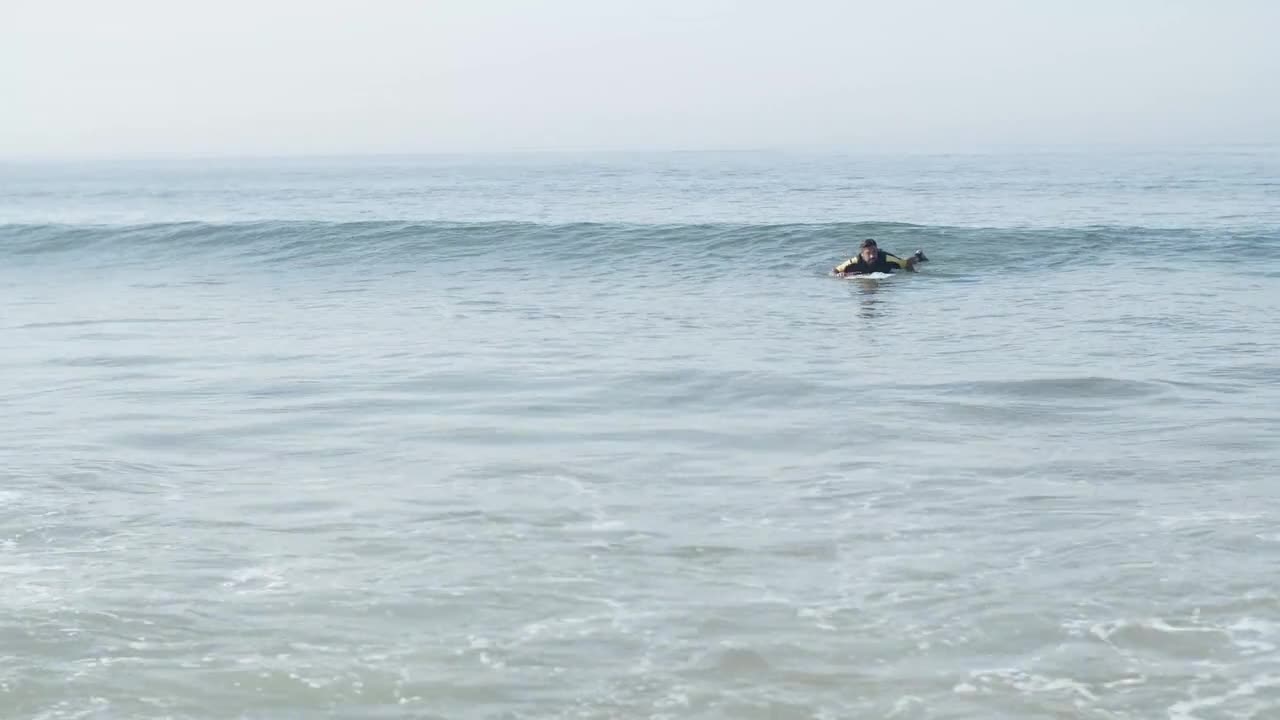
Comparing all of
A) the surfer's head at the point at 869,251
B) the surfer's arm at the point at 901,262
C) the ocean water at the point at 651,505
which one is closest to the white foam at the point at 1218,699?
the ocean water at the point at 651,505

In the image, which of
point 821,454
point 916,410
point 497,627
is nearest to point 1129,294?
point 916,410

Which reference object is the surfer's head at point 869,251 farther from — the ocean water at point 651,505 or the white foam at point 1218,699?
the white foam at point 1218,699

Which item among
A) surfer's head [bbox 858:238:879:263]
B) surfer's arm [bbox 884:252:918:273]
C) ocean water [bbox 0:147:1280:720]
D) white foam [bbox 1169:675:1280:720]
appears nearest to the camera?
white foam [bbox 1169:675:1280:720]

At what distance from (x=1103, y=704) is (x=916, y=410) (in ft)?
22.3

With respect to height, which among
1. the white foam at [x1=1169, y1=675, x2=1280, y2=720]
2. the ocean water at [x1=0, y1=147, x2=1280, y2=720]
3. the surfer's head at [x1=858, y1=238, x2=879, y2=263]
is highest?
the surfer's head at [x1=858, y1=238, x2=879, y2=263]

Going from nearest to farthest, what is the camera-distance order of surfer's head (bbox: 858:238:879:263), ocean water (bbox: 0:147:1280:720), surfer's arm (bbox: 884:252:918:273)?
ocean water (bbox: 0:147:1280:720) < surfer's head (bbox: 858:238:879:263) < surfer's arm (bbox: 884:252:918:273)

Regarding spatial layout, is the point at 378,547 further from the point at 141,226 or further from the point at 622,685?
the point at 141,226

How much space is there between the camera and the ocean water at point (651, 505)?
6.79 metres

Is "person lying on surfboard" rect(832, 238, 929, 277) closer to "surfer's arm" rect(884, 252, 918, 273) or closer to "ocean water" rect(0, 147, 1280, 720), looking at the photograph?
"surfer's arm" rect(884, 252, 918, 273)

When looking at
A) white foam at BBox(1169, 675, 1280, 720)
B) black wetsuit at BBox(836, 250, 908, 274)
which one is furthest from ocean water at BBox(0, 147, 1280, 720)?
black wetsuit at BBox(836, 250, 908, 274)

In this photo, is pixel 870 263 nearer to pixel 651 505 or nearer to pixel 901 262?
pixel 901 262

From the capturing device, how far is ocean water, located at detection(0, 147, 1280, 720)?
6791 millimetres

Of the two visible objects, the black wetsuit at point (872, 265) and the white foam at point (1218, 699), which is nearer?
the white foam at point (1218, 699)

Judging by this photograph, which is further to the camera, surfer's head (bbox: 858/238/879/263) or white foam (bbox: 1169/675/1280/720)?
surfer's head (bbox: 858/238/879/263)
